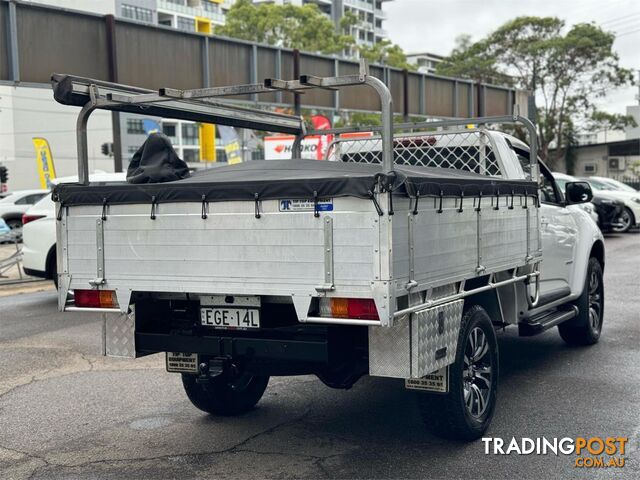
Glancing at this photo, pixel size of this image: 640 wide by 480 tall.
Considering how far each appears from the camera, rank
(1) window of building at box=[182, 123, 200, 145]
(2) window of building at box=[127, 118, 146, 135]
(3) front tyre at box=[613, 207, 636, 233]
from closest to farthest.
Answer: (3) front tyre at box=[613, 207, 636, 233] < (2) window of building at box=[127, 118, 146, 135] < (1) window of building at box=[182, 123, 200, 145]

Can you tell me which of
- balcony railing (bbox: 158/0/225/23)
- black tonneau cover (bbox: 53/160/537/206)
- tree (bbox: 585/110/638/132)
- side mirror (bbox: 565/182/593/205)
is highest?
balcony railing (bbox: 158/0/225/23)

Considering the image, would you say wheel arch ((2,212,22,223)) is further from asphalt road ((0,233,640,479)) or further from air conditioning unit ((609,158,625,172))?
air conditioning unit ((609,158,625,172))

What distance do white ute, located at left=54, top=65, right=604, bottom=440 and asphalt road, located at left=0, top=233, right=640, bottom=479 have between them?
33cm

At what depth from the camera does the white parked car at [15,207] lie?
2703 cm

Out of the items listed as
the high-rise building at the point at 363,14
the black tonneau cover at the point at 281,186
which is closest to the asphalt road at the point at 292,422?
the black tonneau cover at the point at 281,186

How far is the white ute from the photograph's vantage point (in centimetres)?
432

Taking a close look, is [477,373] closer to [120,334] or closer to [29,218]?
[120,334]

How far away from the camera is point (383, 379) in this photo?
7.00m

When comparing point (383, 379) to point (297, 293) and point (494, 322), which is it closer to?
point (494, 322)

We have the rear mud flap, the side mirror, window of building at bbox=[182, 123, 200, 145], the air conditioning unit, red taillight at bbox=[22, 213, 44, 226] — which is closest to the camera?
the rear mud flap

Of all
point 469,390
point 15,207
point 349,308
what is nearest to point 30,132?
point 15,207

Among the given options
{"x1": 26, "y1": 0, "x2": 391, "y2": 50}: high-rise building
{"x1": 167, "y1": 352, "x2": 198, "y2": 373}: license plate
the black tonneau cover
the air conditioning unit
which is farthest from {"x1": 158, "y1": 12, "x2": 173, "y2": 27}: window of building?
{"x1": 167, "y1": 352, "x2": 198, "y2": 373}: license plate

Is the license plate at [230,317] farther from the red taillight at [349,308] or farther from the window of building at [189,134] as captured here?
the window of building at [189,134]

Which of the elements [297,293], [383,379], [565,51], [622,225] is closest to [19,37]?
[383,379]
